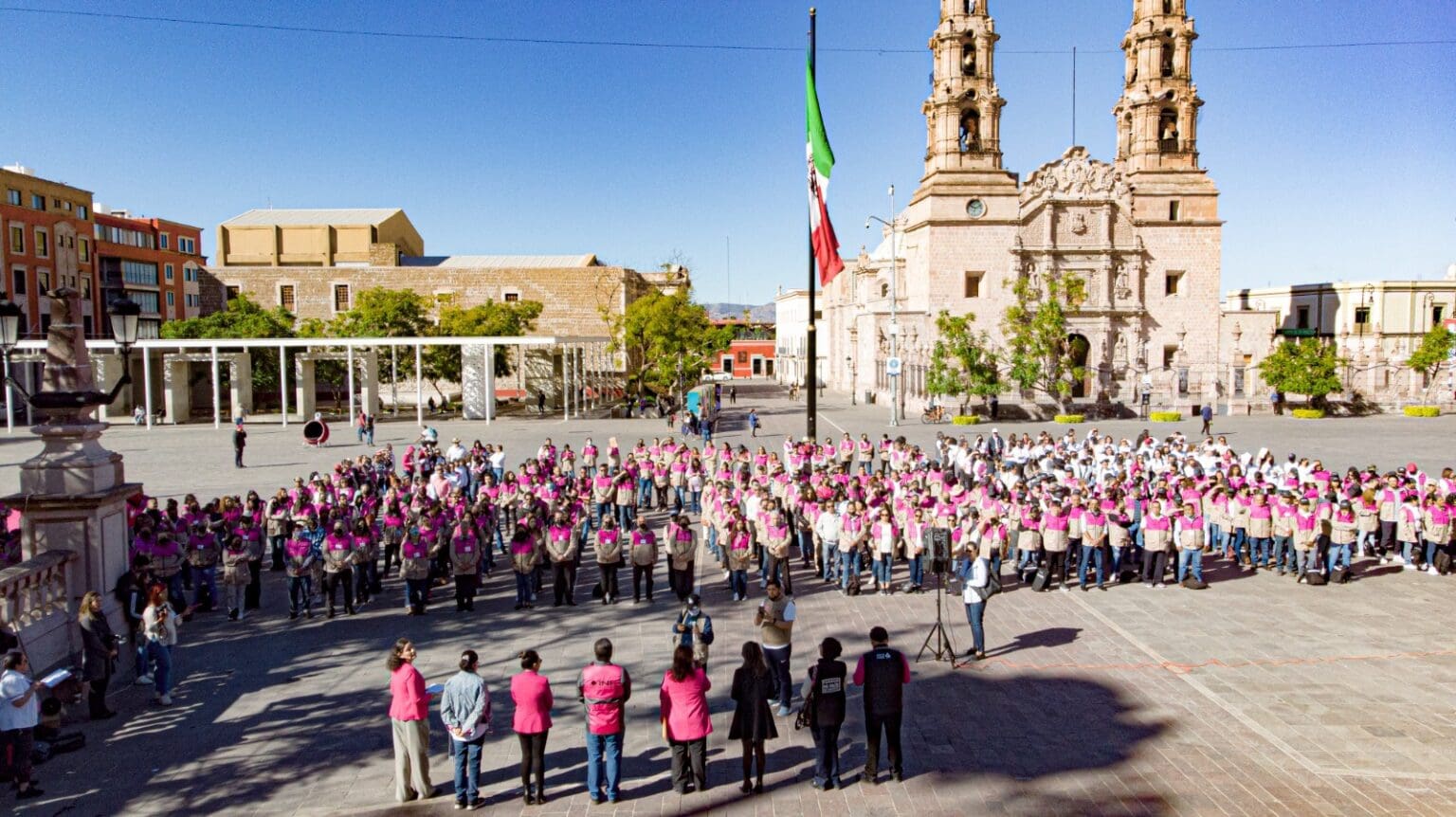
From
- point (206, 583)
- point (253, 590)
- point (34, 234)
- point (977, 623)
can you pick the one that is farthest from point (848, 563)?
point (34, 234)

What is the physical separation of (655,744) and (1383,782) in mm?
6458

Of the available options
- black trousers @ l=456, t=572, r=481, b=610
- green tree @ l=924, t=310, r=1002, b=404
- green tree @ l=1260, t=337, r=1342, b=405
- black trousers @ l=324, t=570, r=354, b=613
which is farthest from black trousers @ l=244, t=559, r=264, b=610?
green tree @ l=1260, t=337, r=1342, b=405

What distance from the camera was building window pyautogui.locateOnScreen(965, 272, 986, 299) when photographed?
50.3 meters

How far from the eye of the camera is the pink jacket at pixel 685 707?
7.80 metres

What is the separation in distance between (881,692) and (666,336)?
40301mm

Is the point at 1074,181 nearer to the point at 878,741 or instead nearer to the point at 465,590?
the point at 465,590

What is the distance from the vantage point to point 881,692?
805 centimetres

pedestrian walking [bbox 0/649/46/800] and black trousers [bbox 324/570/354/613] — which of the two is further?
black trousers [bbox 324/570/354/613]

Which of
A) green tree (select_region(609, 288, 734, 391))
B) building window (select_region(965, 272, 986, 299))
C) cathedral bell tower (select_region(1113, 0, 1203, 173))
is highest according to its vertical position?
cathedral bell tower (select_region(1113, 0, 1203, 173))

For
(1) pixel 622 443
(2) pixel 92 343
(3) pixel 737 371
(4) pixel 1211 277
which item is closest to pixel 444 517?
(1) pixel 622 443

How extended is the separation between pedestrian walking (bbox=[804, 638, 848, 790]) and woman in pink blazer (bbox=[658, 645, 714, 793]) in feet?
2.98

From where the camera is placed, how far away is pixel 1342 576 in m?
15.1

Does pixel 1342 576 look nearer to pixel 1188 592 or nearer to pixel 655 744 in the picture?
pixel 1188 592

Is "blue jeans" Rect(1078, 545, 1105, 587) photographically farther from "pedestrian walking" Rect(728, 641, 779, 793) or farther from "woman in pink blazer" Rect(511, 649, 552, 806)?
"woman in pink blazer" Rect(511, 649, 552, 806)
